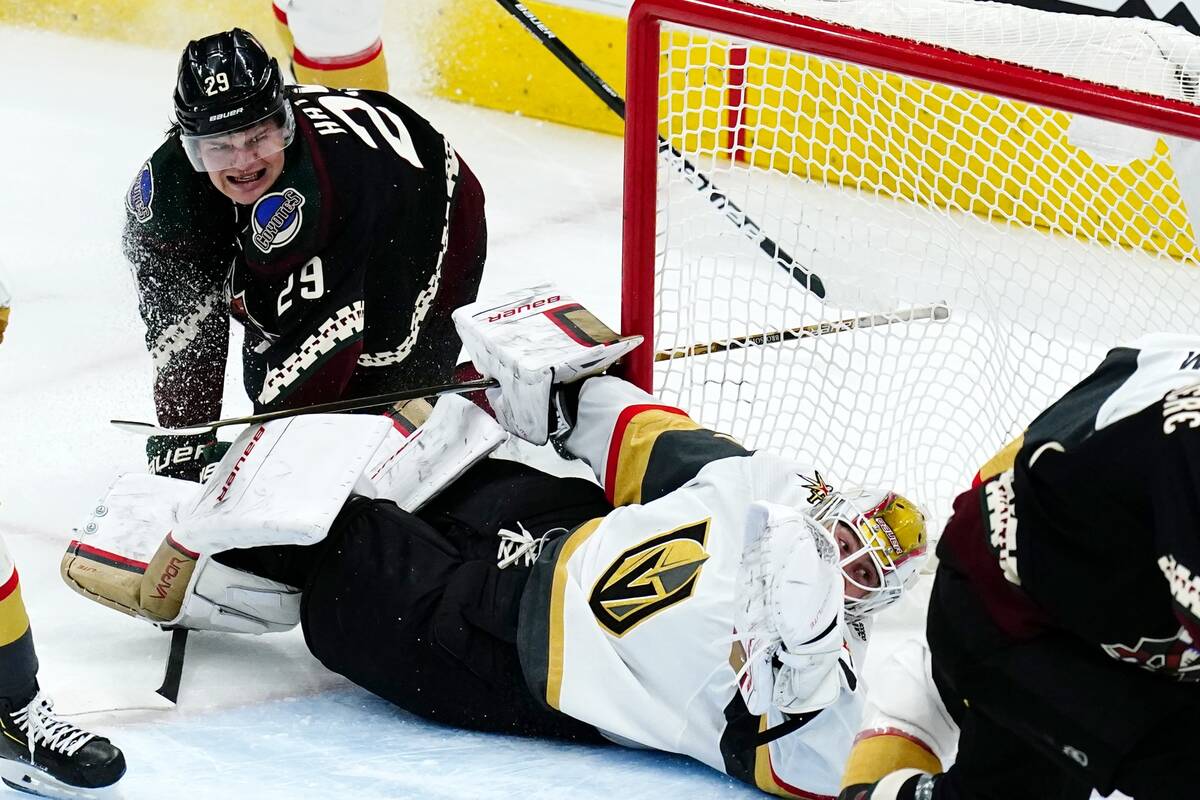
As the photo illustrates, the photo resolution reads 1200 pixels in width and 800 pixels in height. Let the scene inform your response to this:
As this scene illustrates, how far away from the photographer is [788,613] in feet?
5.13

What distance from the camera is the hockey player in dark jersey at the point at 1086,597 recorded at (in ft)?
3.42

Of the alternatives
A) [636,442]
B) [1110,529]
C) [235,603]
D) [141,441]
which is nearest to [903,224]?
[636,442]

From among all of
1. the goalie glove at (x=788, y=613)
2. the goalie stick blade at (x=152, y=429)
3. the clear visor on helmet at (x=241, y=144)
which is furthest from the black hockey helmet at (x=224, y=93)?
the goalie glove at (x=788, y=613)

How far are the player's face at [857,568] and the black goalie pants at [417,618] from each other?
1.33ft

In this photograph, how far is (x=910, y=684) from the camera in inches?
57.6

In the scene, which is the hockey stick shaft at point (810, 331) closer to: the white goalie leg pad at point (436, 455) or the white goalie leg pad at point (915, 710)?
the white goalie leg pad at point (436, 455)

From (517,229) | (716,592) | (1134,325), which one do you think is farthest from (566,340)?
(517,229)

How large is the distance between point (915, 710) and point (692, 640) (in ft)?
1.21

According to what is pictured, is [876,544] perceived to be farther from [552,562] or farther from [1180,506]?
[1180,506]

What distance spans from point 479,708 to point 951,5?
1155mm

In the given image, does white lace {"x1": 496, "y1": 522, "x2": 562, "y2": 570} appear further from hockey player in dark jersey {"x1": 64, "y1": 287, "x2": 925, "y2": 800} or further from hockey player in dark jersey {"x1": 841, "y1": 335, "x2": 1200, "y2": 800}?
hockey player in dark jersey {"x1": 841, "y1": 335, "x2": 1200, "y2": 800}

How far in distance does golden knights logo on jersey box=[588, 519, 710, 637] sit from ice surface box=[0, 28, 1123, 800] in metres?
0.19

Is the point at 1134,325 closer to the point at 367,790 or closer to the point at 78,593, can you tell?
the point at 367,790

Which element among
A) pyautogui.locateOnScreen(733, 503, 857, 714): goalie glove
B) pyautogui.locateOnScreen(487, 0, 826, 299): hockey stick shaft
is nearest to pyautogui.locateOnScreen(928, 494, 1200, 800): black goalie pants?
pyautogui.locateOnScreen(733, 503, 857, 714): goalie glove
